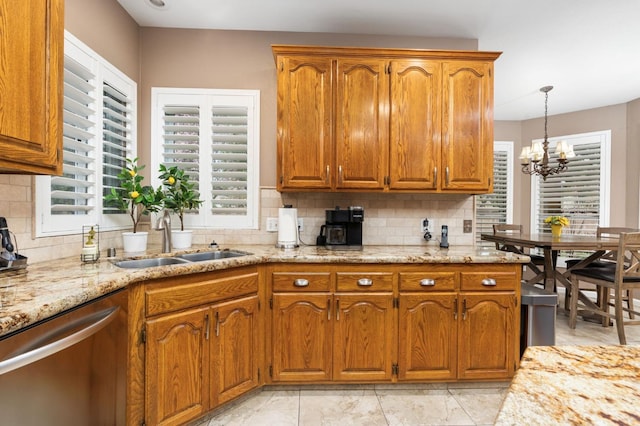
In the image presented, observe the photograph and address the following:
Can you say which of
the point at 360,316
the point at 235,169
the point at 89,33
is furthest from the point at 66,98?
the point at 360,316

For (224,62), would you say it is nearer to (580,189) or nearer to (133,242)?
(133,242)

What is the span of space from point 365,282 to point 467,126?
4.80ft

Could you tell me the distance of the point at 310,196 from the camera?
2.85m

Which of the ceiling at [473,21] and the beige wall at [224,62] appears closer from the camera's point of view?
the ceiling at [473,21]

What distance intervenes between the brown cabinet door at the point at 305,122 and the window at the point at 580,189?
157 inches

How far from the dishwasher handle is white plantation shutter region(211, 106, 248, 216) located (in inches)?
57.4

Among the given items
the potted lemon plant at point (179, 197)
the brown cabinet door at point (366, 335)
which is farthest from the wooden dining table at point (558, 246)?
the potted lemon plant at point (179, 197)

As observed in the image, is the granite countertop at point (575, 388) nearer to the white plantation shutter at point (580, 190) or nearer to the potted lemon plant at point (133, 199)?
the potted lemon plant at point (133, 199)

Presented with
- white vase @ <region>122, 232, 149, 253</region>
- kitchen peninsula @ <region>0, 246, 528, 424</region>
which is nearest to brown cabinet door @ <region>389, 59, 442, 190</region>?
kitchen peninsula @ <region>0, 246, 528, 424</region>

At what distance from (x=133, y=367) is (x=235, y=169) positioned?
5.43ft

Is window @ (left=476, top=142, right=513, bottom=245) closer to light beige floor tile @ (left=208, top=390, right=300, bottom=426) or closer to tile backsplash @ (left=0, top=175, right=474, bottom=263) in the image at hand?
tile backsplash @ (left=0, top=175, right=474, bottom=263)

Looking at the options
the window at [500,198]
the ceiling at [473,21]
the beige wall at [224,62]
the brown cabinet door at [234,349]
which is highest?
the ceiling at [473,21]

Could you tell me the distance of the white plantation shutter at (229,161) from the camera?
2.79m

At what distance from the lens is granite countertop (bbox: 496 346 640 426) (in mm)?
499
